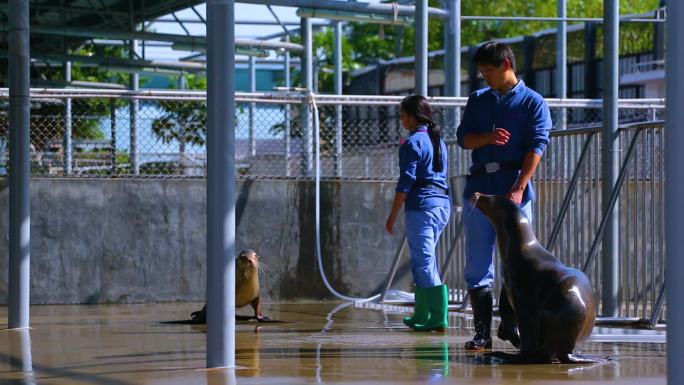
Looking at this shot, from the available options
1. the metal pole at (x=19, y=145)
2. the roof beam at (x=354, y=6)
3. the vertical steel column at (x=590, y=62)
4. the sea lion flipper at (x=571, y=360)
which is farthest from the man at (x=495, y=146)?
the vertical steel column at (x=590, y=62)

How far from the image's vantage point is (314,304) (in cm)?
1345

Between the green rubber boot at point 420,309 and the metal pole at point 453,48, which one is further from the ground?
the metal pole at point 453,48

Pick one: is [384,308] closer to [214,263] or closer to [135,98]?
[135,98]

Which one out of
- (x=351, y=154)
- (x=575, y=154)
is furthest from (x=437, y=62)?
(x=575, y=154)

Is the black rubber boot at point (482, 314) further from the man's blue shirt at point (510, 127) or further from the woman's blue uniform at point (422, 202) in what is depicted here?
the woman's blue uniform at point (422, 202)

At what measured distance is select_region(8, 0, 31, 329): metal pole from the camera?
9.59 metres

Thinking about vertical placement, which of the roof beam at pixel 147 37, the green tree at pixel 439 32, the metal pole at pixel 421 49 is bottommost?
the metal pole at pixel 421 49

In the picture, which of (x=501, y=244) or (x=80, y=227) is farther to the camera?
(x=80, y=227)

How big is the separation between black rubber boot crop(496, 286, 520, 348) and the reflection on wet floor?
0.14 meters

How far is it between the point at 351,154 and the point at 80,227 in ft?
10.6

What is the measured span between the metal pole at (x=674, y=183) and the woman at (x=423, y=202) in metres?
5.47

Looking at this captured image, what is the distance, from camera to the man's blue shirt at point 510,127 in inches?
313

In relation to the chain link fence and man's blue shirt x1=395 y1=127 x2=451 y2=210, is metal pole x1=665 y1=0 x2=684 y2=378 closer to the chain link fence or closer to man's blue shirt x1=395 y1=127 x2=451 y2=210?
man's blue shirt x1=395 y1=127 x2=451 y2=210

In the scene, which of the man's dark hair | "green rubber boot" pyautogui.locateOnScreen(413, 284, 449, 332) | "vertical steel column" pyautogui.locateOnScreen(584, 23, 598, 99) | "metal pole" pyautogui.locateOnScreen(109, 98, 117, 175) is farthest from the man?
"vertical steel column" pyautogui.locateOnScreen(584, 23, 598, 99)
